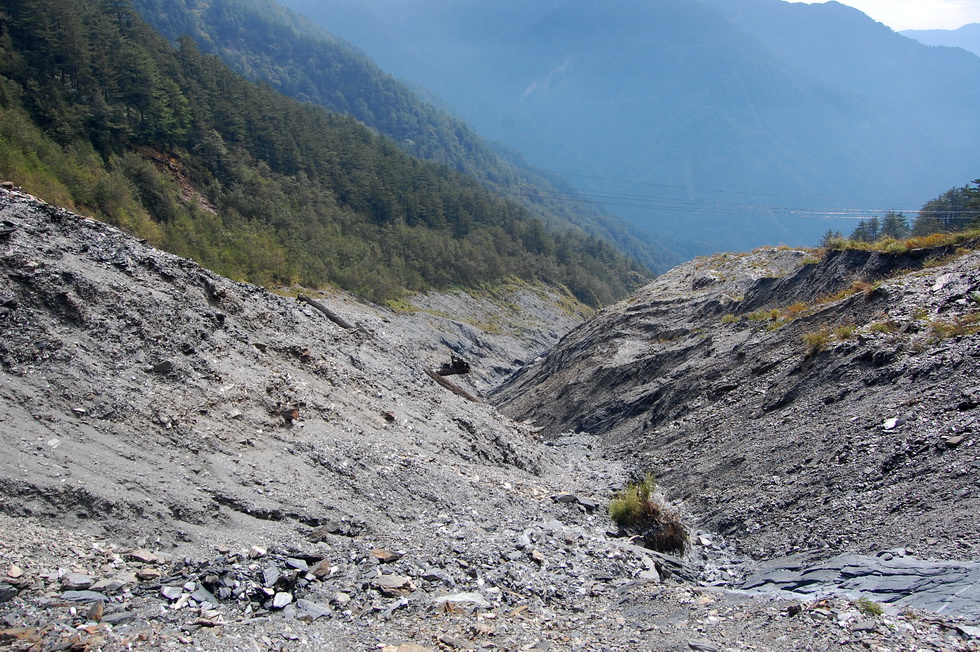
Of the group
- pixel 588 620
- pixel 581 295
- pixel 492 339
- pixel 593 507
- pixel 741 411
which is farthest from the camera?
pixel 581 295

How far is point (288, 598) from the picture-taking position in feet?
23.9

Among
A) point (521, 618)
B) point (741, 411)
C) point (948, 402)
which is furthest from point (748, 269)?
point (521, 618)

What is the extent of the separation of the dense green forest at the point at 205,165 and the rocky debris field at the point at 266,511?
24444mm

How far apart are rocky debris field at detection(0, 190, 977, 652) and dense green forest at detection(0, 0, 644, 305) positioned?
80.2ft

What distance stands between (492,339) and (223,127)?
1322 inches

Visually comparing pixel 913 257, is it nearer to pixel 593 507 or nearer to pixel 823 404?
pixel 823 404

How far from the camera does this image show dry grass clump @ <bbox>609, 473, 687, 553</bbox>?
476 inches

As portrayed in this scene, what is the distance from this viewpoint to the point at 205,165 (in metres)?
55.2

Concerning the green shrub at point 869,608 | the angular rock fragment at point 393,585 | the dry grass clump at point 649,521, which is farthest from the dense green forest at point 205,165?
the green shrub at point 869,608

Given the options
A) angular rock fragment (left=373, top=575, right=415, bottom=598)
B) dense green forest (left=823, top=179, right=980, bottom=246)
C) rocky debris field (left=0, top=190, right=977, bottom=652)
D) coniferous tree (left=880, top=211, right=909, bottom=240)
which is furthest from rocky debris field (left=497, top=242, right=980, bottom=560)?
coniferous tree (left=880, top=211, right=909, bottom=240)

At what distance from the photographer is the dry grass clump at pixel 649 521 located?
1210 cm

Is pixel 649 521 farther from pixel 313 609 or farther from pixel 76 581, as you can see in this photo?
pixel 76 581

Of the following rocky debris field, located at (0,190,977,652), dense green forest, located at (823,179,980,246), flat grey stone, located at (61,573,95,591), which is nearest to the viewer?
flat grey stone, located at (61,573,95,591)

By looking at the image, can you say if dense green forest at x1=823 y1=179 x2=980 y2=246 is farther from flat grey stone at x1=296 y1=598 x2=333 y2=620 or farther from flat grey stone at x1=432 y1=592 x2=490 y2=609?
flat grey stone at x1=296 y1=598 x2=333 y2=620
